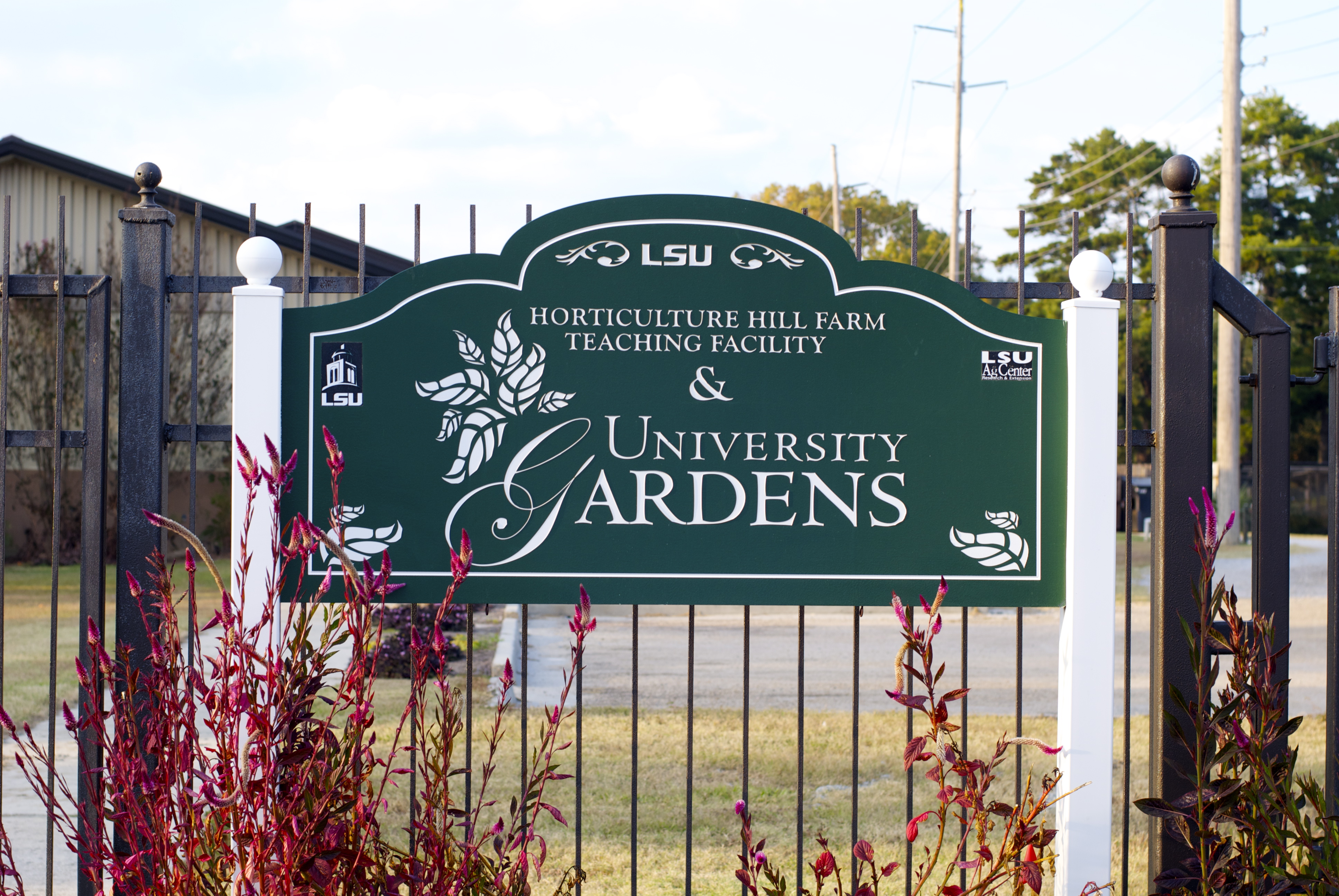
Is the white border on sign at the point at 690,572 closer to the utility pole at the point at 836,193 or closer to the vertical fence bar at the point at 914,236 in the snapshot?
the vertical fence bar at the point at 914,236

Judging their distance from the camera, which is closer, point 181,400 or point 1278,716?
point 1278,716

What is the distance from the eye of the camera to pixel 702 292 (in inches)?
132

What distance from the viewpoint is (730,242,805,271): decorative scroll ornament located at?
336 centimetres

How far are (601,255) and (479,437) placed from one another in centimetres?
67

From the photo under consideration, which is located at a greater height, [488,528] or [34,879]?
[488,528]

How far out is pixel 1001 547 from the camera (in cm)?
336

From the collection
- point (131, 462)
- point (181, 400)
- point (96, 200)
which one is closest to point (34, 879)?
point (131, 462)

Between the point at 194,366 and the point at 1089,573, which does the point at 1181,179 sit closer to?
the point at 1089,573

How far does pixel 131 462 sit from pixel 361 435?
28.0 inches

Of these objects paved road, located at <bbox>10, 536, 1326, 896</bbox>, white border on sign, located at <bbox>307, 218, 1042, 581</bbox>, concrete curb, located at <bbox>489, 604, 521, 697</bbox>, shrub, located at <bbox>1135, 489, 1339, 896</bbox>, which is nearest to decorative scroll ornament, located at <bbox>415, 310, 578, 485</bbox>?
white border on sign, located at <bbox>307, 218, 1042, 581</bbox>

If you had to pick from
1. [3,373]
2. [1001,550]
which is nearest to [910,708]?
[1001,550]

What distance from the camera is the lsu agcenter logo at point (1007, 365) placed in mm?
3375

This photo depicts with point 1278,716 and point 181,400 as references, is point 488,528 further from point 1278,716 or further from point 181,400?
point 181,400

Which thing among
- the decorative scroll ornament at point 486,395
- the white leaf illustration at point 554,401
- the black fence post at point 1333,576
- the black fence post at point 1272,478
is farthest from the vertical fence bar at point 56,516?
the black fence post at point 1333,576
